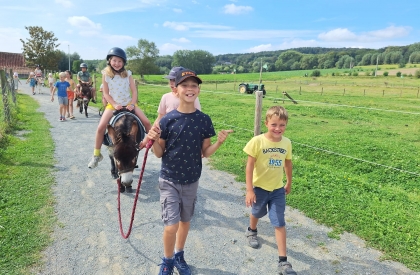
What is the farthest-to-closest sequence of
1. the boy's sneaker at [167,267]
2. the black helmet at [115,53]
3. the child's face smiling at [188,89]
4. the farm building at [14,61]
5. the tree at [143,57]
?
the tree at [143,57], the farm building at [14,61], the black helmet at [115,53], the boy's sneaker at [167,267], the child's face smiling at [188,89]

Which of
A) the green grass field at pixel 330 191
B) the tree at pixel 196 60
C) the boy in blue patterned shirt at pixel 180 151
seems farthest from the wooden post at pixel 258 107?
the tree at pixel 196 60

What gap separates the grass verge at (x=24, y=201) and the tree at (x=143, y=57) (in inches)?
2540

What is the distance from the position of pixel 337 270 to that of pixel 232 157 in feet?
14.1

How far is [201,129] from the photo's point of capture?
2883 mm

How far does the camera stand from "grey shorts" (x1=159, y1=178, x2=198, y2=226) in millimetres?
2811

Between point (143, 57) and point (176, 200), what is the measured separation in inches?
2897

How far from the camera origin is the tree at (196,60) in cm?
9962

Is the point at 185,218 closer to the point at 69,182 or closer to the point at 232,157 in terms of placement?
the point at 69,182

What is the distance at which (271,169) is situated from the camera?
340 cm

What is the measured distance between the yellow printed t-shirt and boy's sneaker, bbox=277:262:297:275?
787mm

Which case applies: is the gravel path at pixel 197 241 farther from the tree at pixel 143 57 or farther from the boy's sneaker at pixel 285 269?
the tree at pixel 143 57

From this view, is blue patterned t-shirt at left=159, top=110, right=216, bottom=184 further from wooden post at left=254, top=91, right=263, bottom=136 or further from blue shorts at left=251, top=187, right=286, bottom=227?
wooden post at left=254, top=91, right=263, bottom=136

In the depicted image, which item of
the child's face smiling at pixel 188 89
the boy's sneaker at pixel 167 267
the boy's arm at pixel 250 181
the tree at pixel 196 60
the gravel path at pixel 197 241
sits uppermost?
the tree at pixel 196 60

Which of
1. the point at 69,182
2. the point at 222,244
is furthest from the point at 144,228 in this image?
the point at 69,182
